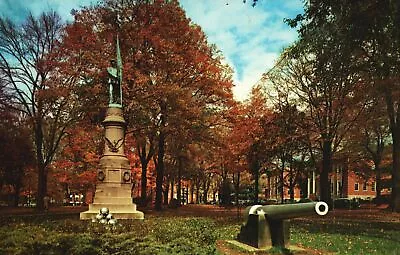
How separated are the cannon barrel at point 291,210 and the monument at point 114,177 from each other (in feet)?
26.3

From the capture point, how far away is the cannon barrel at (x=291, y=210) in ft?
29.0

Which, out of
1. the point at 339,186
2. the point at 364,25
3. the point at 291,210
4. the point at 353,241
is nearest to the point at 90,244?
the point at 291,210

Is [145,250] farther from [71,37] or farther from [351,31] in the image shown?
[71,37]

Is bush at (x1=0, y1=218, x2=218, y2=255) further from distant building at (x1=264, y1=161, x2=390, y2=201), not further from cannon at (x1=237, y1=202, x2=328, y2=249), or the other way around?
distant building at (x1=264, y1=161, x2=390, y2=201)

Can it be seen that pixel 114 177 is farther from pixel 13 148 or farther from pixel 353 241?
pixel 13 148

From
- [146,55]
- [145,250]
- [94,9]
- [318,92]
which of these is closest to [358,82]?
[318,92]

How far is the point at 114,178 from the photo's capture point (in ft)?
60.2

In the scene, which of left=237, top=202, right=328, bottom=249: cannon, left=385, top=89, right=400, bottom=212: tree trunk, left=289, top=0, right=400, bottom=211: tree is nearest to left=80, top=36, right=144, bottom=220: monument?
left=237, top=202, right=328, bottom=249: cannon

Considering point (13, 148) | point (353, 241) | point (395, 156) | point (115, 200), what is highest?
point (13, 148)

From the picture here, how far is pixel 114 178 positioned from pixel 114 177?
4 centimetres

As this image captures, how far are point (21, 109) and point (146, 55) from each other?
1009 centimetres

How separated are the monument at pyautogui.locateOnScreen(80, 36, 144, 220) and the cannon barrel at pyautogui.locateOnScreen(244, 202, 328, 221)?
26.3 ft

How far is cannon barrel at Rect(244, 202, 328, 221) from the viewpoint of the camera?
8.83 meters

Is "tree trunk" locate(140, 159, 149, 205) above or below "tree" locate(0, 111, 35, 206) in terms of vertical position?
below
